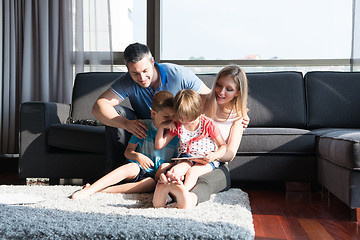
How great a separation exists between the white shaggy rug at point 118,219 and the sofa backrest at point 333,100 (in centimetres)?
136

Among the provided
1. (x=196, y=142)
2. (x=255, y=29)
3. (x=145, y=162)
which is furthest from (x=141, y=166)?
(x=255, y=29)

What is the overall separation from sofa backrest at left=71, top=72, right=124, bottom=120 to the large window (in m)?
0.80

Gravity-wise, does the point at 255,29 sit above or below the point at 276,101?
above

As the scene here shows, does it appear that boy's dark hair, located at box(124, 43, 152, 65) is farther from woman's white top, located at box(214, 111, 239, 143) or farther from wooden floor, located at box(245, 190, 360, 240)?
wooden floor, located at box(245, 190, 360, 240)

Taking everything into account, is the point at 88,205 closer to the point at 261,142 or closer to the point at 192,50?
the point at 261,142

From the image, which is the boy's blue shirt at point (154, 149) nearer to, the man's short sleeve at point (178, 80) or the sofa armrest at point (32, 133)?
the man's short sleeve at point (178, 80)

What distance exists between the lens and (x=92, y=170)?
116 inches

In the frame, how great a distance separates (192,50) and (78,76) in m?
1.11

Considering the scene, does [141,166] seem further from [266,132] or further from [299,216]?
[266,132]

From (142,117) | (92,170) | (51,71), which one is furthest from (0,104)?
(142,117)

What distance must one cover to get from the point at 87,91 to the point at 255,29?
1630 mm

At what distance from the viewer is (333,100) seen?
3260 millimetres

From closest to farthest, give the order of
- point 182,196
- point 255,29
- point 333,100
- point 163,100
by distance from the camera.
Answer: point 182,196 < point 163,100 < point 333,100 < point 255,29

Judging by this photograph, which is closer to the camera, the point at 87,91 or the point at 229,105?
the point at 229,105
